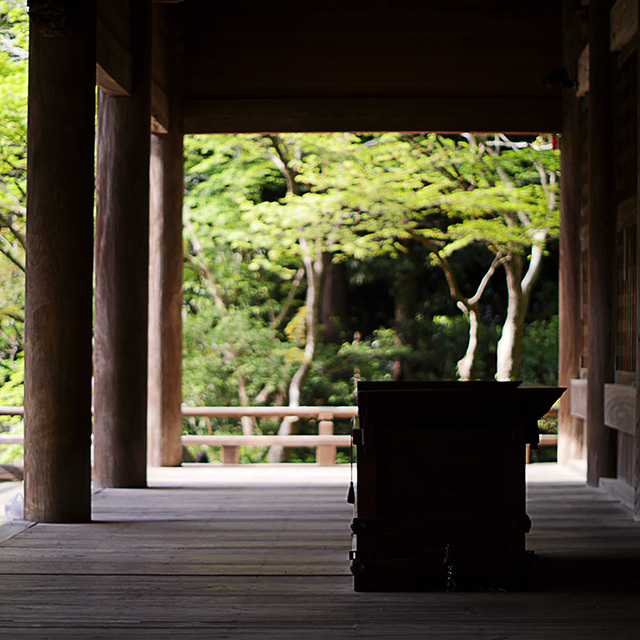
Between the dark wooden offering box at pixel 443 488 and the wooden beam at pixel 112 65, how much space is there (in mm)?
2772

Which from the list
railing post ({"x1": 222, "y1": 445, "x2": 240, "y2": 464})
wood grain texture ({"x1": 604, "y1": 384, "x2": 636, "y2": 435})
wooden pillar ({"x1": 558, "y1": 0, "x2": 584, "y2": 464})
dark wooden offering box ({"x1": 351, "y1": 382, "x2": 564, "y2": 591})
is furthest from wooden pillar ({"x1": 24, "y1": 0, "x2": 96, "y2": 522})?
railing post ({"x1": 222, "y1": 445, "x2": 240, "y2": 464})

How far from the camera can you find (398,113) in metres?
6.79

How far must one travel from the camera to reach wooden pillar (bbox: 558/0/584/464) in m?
6.68

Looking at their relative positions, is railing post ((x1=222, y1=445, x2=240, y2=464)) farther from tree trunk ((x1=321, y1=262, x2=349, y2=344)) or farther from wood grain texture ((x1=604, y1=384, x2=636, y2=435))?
tree trunk ((x1=321, y1=262, x2=349, y2=344))

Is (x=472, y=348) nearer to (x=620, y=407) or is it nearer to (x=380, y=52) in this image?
(x=380, y=52)

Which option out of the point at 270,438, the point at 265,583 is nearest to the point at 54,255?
the point at 265,583

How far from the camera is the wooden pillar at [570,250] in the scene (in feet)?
21.9

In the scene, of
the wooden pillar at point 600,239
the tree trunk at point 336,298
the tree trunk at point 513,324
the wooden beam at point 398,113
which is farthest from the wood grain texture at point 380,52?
the tree trunk at point 336,298

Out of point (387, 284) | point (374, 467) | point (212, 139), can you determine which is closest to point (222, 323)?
point (212, 139)

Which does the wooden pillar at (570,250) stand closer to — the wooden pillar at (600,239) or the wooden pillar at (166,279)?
the wooden pillar at (600,239)

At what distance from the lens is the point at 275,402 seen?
12148 millimetres

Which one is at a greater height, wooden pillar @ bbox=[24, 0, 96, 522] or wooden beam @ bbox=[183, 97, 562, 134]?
wooden beam @ bbox=[183, 97, 562, 134]

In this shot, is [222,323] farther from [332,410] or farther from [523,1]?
[523,1]

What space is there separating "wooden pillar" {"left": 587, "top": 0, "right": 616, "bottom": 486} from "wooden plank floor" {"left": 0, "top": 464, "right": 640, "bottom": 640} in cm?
82
